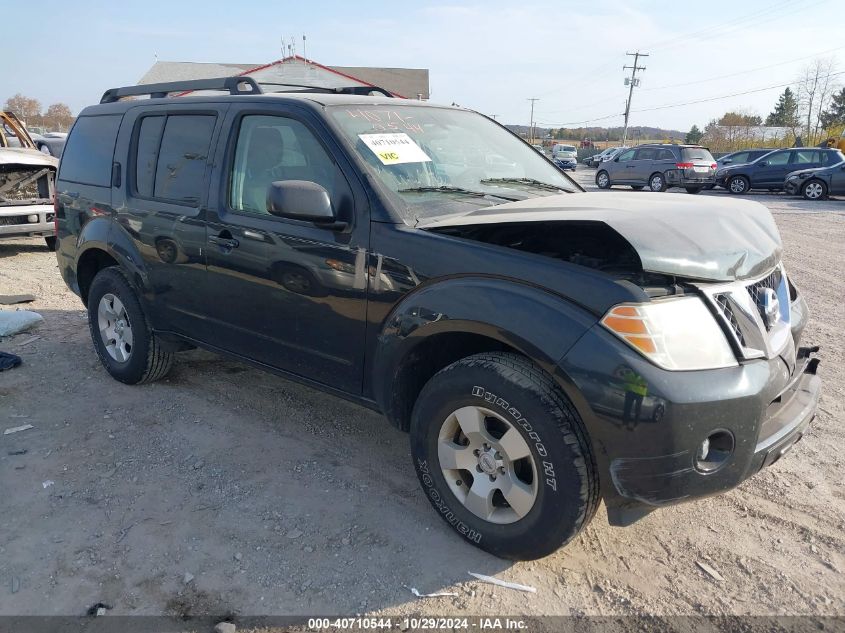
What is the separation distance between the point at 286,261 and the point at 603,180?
907 inches

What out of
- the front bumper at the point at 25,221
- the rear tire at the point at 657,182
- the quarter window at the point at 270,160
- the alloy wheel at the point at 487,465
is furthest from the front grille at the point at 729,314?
the rear tire at the point at 657,182

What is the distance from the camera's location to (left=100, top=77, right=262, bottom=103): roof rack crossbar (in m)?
3.92

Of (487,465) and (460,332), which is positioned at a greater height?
(460,332)

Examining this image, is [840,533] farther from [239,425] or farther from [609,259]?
[239,425]

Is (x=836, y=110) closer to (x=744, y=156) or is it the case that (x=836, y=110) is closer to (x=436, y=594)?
(x=744, y=156)

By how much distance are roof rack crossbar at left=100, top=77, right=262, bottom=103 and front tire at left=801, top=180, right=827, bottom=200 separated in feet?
64.6

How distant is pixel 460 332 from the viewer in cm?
280

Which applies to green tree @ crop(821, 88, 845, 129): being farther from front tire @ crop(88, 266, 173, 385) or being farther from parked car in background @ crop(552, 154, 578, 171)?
front tire @ crop(88, 266, 173, 385)

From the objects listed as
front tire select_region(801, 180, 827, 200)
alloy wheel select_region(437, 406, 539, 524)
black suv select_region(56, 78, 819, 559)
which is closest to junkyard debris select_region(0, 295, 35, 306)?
black suv select_region(56, 78, 819, 559)

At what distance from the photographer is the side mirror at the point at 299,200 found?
2.92 m

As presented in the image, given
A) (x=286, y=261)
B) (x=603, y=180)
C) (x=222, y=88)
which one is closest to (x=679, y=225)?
(x=286, y=261)

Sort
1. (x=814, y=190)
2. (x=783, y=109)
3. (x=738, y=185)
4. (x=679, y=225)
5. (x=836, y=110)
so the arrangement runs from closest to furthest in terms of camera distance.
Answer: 1. (x=679, y=225)
2. (x=814, y=190)
3. (x=738, y=185)
4. (x=836, y=110)
5. (x=783, y=109)

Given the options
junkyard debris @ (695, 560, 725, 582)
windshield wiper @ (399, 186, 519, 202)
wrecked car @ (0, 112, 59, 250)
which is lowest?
junkyard debris @ (695, 560, 725, 582)

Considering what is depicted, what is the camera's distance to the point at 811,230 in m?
12.5
